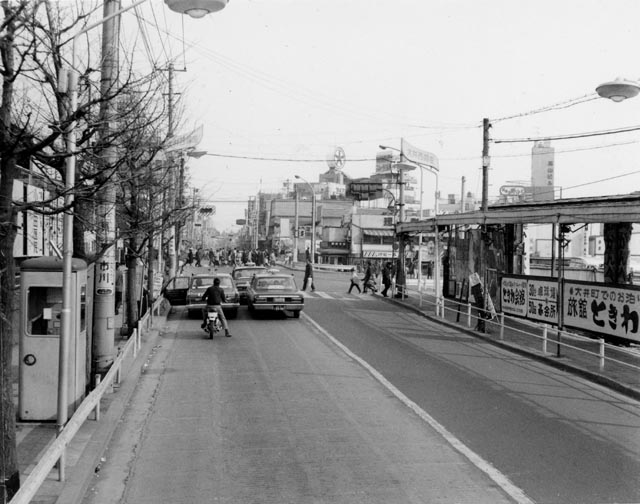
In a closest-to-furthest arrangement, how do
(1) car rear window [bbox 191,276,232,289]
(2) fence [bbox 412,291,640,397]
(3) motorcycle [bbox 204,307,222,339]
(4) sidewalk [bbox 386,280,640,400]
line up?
(4) sidewalk [bbox 386,280,640,400] → (2) fence [bbox 412,291,640,397] → (3) motorcycle [bbox 204,307,222,339] → (1) car rear window [bbox 191,276,232,289]

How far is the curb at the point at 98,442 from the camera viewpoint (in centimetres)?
676

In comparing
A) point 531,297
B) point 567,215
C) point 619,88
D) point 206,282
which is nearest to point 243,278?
point 206,282

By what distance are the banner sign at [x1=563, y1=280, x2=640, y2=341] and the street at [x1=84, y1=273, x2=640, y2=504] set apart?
1.88 meters

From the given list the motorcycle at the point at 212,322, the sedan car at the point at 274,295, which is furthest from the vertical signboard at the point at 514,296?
the motorcycle at the point at 212,322

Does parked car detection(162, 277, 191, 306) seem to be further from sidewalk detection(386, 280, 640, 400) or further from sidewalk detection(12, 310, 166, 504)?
sidewalk detection(12, 310, 166, 504)

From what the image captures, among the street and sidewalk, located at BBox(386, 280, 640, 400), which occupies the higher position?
sidewalk, located at BBox(386, 280, 640, 400)

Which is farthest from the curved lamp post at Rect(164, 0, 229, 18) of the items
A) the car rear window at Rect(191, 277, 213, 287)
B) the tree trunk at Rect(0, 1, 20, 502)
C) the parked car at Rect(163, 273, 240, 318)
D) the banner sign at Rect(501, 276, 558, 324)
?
the car rear window at Rect(191, 277, 213, 287)

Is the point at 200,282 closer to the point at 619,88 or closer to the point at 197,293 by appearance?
the point at 197,293

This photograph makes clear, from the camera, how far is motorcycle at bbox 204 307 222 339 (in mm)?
19123

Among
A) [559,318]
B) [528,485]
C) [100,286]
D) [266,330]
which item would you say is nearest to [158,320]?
[266,330]

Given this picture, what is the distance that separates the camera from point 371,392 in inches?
476

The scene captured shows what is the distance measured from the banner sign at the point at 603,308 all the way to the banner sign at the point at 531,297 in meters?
0.60

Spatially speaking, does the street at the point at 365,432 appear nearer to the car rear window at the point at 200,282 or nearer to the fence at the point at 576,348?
the fence at the point at 576,348

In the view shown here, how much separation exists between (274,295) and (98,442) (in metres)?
15.1
